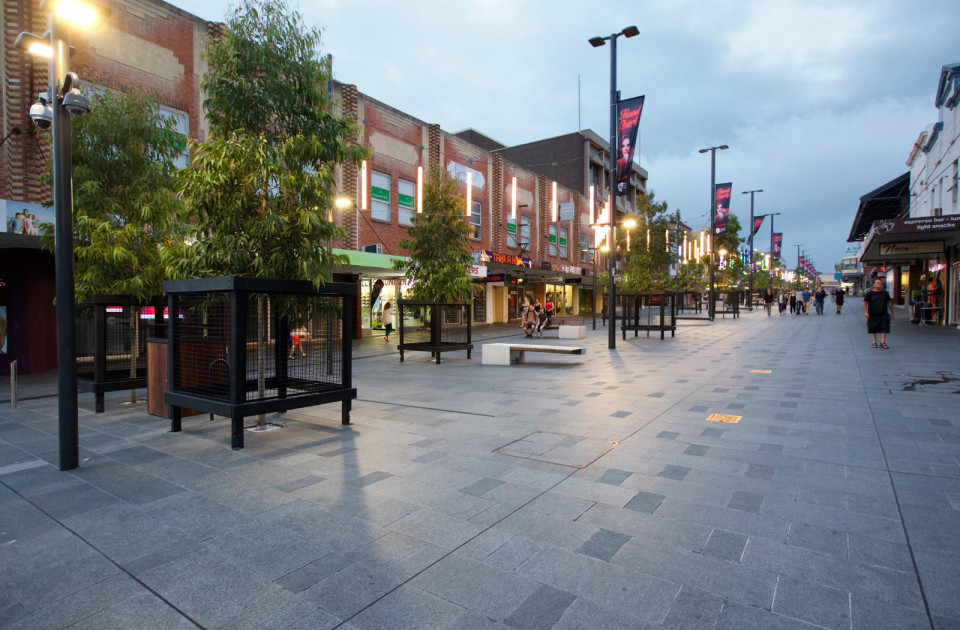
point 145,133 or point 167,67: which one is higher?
point 167,67

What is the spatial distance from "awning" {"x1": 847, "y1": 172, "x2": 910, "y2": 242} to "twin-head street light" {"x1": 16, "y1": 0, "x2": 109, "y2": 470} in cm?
4191

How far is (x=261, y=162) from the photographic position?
5.67m

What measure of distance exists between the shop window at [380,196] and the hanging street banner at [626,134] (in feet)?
35.0

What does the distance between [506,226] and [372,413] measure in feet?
84.8

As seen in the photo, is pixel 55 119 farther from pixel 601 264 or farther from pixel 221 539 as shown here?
pixel 601 264

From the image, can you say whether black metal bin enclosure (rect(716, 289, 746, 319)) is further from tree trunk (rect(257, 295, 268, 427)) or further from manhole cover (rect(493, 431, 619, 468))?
tree trunk (rect(257, 295, 268, 427))

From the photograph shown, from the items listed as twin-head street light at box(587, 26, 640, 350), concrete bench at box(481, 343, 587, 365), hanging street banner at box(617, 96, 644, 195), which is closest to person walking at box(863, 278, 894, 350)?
twin-head street light at box(587, 26, 640, 350)

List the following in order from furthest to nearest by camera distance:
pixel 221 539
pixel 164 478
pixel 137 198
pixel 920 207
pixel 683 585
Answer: pixel 920 207 → pixel 137 198 → pixel 164 478 → pixel 221 539 → pixel 683 585

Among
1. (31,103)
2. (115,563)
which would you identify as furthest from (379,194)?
(115,563)

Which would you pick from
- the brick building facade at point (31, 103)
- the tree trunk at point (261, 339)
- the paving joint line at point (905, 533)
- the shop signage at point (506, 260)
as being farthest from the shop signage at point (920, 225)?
the brick building facade at point (31, 103)

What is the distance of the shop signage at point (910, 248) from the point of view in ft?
72.0

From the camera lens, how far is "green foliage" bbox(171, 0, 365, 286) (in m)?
5.71

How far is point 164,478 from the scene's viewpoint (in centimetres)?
439

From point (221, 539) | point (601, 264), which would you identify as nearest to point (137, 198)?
point (221, 539)
